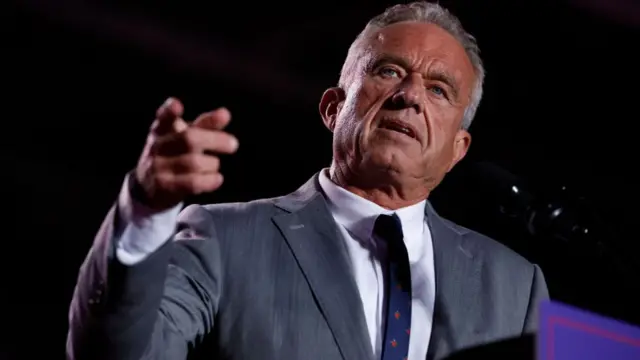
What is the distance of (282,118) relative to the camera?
2.23 m

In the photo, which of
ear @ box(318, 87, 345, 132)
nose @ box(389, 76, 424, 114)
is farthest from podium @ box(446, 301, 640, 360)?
ear @ box(318, 87, 345, 132)

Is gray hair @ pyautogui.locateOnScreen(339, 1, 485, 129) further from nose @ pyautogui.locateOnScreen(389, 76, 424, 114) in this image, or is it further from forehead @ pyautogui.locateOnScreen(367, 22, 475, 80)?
nose @ pyautogui.locateOnScreen(389, 76, 424, 114)

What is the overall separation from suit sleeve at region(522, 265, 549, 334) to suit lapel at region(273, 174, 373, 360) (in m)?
0.38

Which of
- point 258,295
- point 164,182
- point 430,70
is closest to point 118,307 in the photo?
point 164,182

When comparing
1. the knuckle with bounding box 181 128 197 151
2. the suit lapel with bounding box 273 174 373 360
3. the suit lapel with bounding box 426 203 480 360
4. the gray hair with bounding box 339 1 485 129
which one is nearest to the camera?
the knuckle with bounding box 181 128 197 151

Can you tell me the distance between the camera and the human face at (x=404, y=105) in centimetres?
170

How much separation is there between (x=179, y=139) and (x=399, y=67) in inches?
34.0

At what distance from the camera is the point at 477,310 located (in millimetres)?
1605

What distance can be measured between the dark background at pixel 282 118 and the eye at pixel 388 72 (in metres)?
0.28

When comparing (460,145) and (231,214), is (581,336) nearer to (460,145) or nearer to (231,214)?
(231,214)

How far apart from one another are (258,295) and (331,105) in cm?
66

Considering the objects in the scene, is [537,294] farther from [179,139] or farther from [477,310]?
[179,139]

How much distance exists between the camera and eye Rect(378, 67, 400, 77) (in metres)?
1.81

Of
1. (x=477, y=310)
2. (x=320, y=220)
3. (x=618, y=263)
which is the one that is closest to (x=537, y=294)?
(x=477, y=310)
